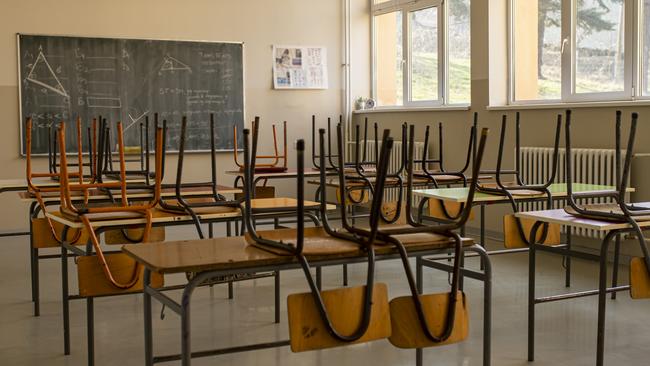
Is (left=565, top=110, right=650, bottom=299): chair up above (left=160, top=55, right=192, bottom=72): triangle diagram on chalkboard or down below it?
below

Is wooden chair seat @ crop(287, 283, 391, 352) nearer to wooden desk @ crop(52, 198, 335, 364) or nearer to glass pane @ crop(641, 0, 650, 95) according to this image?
wooden desk @ crop(52, 198, 335, 364)

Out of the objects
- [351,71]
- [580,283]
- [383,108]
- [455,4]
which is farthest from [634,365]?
[351,71]

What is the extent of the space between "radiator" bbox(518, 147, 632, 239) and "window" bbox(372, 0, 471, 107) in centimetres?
132

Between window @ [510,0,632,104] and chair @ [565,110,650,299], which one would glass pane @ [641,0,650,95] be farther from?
chair @ [565,110,650,299]

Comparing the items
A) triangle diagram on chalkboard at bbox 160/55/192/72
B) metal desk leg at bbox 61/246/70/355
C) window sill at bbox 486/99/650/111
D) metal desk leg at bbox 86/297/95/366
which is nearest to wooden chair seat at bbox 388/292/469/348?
metal desk leg at bbox 86/297/95/366

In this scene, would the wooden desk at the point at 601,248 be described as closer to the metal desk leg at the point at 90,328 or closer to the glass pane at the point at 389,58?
the metal desk leg at the point at 90,328

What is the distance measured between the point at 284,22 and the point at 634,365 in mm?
5986

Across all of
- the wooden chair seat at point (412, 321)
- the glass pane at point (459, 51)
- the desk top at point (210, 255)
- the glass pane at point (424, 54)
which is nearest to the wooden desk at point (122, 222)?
the desk top at point (210, 255)

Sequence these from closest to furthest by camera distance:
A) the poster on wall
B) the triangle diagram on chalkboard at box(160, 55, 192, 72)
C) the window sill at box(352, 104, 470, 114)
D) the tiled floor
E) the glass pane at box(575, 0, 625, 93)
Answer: the tiled floor, the glass pane at box(575, 0, 625, 93), the window sill at box(352, 104, 470, 114), the triangle diagram on chalkboard at box(160, 55, 192, 72), the poster on wall

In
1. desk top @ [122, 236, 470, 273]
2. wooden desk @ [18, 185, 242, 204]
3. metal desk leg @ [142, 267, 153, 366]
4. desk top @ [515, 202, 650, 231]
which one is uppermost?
wooden desk @ [18, 185, 242, 204]

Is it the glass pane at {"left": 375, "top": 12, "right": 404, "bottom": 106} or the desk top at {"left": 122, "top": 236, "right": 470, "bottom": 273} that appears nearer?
the desk top at {"left": 122, "top": 236, "right": 470, "bottom": 273}

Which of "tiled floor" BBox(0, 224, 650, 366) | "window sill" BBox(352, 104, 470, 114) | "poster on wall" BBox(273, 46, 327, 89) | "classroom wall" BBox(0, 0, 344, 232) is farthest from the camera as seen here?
"poster on wall" BBox(273, 46, 327, 89)

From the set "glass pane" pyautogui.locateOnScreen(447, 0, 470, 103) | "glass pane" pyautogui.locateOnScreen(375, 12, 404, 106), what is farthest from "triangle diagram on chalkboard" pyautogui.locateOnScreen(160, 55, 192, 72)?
"glass pane" pyautogui.locateOnScreen(447, 0, 470, 103)

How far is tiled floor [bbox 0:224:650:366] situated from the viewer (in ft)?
11.2
